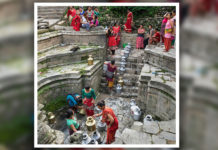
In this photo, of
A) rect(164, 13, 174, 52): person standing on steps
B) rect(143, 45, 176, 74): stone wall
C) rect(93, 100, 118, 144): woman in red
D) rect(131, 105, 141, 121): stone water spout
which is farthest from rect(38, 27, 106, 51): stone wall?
rect(93, 100, 118, 144): woman in red

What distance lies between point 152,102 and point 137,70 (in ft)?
8.60

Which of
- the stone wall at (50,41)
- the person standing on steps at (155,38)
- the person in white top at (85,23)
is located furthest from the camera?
the person in white top at (85,23)

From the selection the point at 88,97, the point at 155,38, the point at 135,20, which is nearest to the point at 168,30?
the point at 155,38

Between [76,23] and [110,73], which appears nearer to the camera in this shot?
[110,73]

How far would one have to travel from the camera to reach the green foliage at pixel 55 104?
534 cm

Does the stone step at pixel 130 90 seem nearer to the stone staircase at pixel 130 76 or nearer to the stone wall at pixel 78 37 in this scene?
the stone staircase at pixel 130 76

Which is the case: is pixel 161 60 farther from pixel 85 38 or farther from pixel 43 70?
pixel 43 70

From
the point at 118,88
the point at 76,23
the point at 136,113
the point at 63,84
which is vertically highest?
the point at 76,23

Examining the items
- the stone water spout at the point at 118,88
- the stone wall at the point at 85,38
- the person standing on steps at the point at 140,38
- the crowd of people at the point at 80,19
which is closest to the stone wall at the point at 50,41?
the stone wall at the point at 85,38

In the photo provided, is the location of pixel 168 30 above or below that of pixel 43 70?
above

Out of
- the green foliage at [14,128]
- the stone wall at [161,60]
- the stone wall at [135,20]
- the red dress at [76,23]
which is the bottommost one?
the green foliage at [14,128]

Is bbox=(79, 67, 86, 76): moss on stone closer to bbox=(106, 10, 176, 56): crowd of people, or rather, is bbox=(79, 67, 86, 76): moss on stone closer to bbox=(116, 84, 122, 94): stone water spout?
bbox=(116, 84, 122, 94): stone water spout

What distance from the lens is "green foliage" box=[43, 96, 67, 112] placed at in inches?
210

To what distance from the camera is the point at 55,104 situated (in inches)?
218
